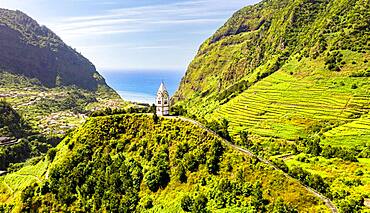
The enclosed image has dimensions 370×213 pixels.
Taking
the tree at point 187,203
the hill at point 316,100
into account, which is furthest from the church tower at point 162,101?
the tree at point 187,203

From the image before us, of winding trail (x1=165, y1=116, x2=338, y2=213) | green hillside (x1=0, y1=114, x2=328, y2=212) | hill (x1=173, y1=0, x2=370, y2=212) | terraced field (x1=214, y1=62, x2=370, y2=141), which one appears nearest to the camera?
winding trail (x1=165, y1=116, x2=338, y2=213)

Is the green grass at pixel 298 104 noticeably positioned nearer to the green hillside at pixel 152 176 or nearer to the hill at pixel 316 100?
the hill at pixel 316 100

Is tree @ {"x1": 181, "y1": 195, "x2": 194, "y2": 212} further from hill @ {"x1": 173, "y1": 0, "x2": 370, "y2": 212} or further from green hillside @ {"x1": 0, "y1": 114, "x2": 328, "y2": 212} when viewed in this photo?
hill @ {"x1": 173, "y1": 0, "x2": 370, "y2": 212}

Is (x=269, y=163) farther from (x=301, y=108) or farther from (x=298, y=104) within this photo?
(x=298, y=104)

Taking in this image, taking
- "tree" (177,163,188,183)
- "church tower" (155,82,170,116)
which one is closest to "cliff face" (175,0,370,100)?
"church tower" (155,82,170,116)

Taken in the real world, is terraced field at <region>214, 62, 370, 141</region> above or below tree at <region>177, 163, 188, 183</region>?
above

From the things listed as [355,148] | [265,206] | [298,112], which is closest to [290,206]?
[265,206]
